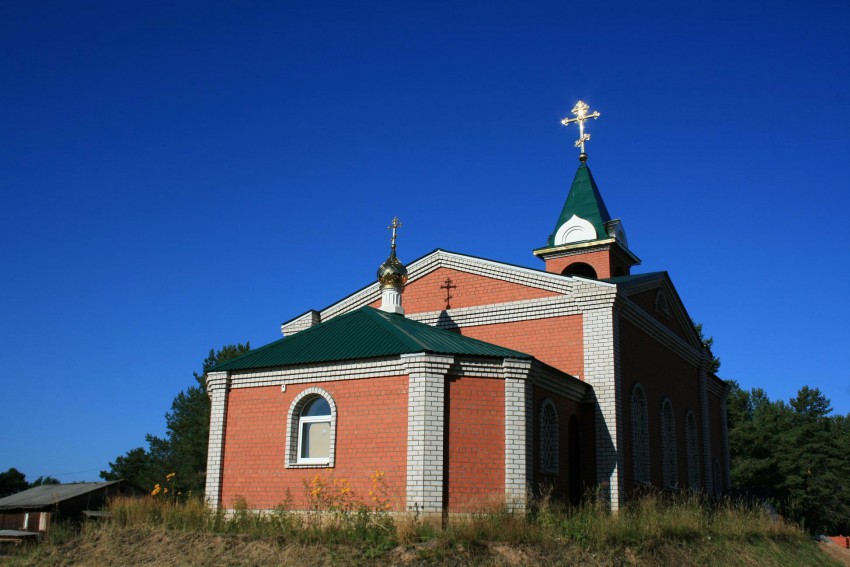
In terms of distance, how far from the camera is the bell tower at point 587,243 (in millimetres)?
21250

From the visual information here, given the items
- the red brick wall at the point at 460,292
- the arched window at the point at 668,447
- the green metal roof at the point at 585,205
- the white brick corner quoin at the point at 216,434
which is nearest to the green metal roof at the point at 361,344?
the white brick corner quoin at the point at 216,434

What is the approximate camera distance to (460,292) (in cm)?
1747

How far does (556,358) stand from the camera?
1583 cm

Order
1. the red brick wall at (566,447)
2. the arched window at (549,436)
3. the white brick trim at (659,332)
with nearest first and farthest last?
the red brick wall at (566,447), the arched window at (549,436), the white brick trim at (659,332)

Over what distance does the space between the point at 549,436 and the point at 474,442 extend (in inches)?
85.6

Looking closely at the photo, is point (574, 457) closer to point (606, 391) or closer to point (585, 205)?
point (606, 391)

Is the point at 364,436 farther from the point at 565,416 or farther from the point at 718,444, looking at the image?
the point at 718,444

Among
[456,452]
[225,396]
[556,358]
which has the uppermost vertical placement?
[556,358]

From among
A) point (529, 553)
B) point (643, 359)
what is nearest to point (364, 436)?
point (529, 553)

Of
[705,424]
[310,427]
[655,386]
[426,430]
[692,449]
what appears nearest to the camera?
[426,430]

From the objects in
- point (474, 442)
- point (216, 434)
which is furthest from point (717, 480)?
point (216, 434)

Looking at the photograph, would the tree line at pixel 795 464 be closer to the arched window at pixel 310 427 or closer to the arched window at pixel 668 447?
the arched window at pixel 668 447

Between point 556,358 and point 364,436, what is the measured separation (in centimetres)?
498

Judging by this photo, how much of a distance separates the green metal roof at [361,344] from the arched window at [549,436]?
1.37 m
